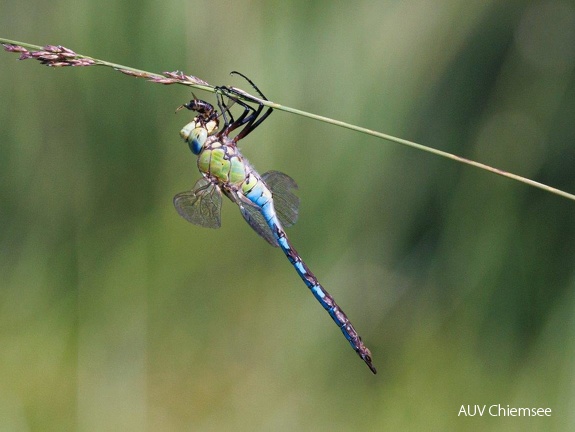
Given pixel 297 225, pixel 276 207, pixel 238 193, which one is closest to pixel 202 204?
pixel 238 193

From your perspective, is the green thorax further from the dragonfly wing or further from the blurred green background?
the blurred green background

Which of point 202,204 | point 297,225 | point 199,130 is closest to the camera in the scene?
point 199,130

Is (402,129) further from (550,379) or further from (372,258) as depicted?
(550,379)

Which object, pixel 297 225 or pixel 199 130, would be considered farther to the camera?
pixel 297 225

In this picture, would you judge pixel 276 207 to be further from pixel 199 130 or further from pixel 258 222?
pixel 199 130

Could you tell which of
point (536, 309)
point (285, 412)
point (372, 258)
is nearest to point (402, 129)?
point (372, 258)

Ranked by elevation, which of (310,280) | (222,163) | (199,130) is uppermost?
(199,130)

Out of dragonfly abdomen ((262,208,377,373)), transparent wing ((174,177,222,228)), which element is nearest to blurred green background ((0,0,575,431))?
dragonfly abdomen ((262,208,377,373))
